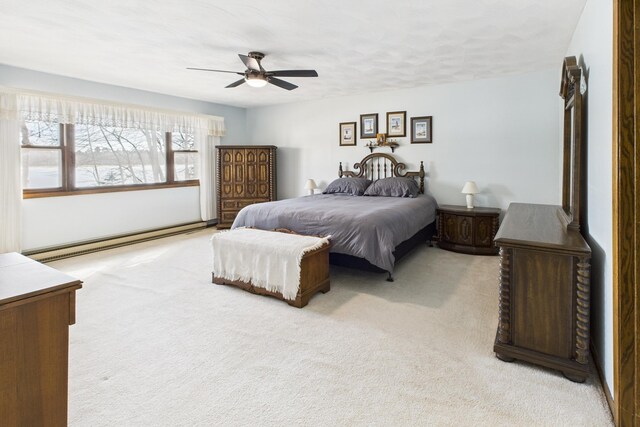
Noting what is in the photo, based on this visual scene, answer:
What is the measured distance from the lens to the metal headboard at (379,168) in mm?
5691

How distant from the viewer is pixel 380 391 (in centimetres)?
191

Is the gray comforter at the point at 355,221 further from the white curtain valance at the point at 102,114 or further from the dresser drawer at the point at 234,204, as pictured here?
the white curtain valance at the point at 102,114

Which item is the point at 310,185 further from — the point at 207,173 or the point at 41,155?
the point at 41,155

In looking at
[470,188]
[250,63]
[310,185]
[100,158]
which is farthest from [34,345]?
[310,185]

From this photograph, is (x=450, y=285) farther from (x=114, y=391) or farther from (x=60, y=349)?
(x=60, y=349)

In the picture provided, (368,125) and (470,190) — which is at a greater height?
(368,125)

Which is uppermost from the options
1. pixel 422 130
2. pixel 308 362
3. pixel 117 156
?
pixel 422 130

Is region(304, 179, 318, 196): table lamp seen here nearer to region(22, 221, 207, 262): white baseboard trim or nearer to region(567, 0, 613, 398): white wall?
region(22, 221, 207, 262): white baseboard trim

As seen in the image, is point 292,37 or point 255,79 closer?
point 292,37

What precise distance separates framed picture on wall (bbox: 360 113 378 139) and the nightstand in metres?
1.83

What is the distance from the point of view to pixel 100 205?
5328mm

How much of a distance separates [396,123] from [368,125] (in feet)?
1.65

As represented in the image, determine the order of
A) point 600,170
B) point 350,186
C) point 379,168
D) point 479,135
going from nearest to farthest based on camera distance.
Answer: point 600,170, point 479,135, point 350,186, point 379,168

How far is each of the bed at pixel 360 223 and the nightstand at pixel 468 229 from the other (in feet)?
0.75
